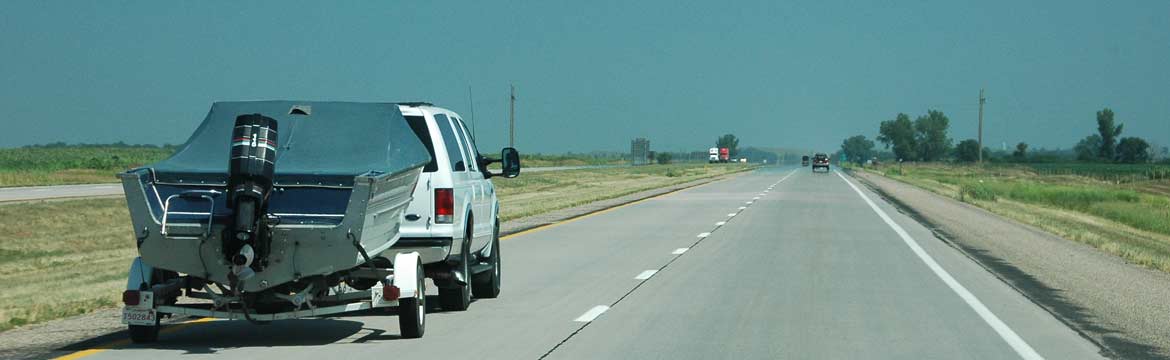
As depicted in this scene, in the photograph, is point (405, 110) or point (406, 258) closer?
point (406, 258)

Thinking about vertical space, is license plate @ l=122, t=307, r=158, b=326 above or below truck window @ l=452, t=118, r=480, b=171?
below

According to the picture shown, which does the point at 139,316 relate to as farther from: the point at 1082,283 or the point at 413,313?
the point at 1082,283

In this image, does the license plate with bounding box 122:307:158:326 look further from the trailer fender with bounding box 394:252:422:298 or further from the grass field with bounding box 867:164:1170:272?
the grass field with bounding box 867:164:1170:272

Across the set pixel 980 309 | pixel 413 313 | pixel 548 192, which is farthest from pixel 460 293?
pixel 548 192

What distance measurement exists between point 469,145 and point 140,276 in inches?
174

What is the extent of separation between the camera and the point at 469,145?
13.9 m

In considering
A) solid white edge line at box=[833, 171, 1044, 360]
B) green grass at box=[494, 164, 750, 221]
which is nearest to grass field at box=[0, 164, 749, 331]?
green grass at box=[494, 164, 750, 221]

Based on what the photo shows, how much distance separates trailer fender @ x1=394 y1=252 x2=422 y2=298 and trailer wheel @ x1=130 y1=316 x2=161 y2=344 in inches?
73.4

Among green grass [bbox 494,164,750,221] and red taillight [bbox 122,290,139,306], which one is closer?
red taillight [bbox 122,290,139,306]

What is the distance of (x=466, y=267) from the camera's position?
12477 millimetres

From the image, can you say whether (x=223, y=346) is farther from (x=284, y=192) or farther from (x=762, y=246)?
(x=762, y=246)

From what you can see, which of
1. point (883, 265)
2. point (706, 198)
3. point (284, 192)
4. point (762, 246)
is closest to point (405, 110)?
point (284, 192)

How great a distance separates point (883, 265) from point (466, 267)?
28.8ft

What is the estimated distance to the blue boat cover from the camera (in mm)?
10445
